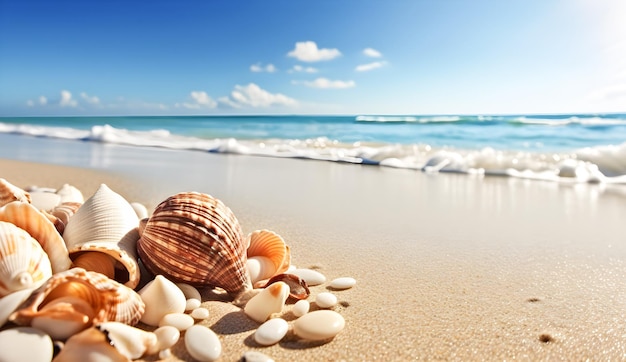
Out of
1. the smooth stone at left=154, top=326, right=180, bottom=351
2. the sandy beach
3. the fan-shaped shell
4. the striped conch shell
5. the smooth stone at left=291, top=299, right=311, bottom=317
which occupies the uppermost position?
the fan-shaped shell

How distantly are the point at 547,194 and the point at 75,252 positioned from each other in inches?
197

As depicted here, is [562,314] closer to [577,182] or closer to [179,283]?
[179,283]

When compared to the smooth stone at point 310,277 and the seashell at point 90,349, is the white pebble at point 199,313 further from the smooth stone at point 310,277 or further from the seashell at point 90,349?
the smooth stone at point 310,277

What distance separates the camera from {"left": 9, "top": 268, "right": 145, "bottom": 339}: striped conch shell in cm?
126

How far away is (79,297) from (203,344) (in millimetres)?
391

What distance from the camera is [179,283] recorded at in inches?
68.9

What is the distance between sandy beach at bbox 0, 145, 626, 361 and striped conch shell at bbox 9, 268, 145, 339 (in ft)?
0.78

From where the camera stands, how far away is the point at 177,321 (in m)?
1.48

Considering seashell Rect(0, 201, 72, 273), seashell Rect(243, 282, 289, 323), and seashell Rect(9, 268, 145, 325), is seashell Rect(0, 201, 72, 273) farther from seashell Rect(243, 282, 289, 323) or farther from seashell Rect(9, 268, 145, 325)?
seashell Rect(243, 282, 289, 323)

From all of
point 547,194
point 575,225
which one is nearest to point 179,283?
point 575,225

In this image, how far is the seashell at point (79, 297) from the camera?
4.12ft

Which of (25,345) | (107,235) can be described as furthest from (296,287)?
(25,345)

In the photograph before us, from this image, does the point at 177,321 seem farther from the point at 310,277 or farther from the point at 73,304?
the point at 310,277

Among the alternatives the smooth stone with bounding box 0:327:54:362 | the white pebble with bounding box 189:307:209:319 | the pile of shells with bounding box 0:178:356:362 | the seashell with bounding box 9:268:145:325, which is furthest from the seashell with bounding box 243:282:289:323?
the smooth stone with bounding box 0:327:54:362
